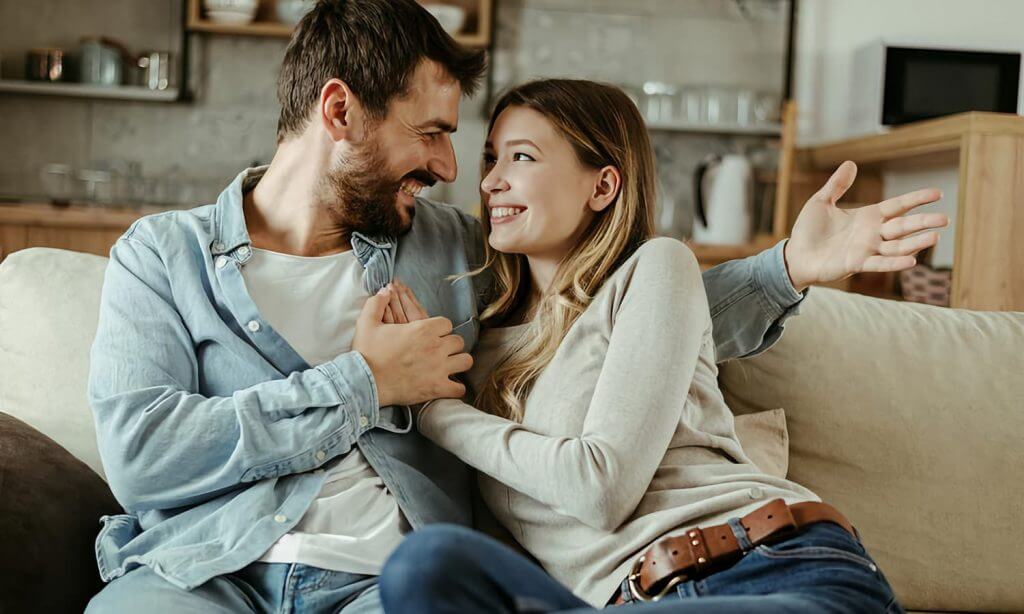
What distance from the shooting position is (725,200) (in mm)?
4582

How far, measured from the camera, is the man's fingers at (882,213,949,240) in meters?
1.39

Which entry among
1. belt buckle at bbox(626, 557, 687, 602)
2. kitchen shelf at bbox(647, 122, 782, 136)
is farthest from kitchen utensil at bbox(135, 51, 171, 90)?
belt buckle at bbox(626, 557, 687, 602)

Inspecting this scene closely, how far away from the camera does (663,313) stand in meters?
1.36

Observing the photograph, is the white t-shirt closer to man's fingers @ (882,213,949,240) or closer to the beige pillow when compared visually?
the beige pillow

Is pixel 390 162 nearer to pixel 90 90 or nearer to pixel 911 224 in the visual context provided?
pixel 911 224

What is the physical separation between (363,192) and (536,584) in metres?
0.77

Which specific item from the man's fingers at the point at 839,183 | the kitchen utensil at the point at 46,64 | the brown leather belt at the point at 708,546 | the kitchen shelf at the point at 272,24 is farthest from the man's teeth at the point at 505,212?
the kitchen utensil at the point at 46,64

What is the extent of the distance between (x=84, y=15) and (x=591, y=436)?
408cm

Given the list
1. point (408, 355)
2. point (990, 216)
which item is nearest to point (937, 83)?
point (990, 216)

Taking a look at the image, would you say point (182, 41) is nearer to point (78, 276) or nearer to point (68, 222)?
point (68, 222)

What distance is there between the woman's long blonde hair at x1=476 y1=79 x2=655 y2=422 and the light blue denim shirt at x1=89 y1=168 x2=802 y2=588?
0.39 ft

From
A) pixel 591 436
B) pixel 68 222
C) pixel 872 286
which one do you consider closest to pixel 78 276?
pixel 591 436

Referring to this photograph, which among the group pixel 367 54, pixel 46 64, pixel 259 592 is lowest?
pixel 259 592

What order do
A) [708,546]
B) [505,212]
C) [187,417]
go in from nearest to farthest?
[708,546]
[187,417]
[505,212]
